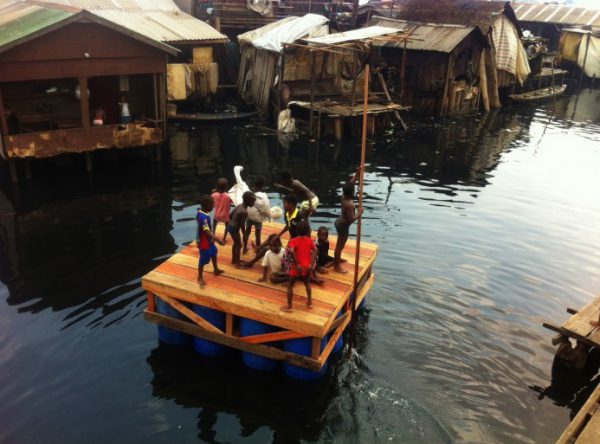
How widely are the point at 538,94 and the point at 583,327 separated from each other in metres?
33.8

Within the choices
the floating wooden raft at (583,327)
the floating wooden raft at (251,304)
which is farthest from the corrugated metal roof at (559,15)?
the floating wooden raft at (251,304)

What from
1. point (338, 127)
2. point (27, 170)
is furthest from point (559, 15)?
point (27, 170)

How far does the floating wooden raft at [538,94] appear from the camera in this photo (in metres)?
36.2

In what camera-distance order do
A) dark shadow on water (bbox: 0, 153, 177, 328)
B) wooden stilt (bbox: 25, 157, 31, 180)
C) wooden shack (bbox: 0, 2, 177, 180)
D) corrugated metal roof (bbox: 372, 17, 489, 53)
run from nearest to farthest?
dark shadow on water (bbox: 0, 153, 177, 328), wooden shack (bbox: 0, 2, 177, 180), wooden stilt (bbox: 25, 157, 31, 180), corrugated metal roof (bbox: 372, 17, 489, 53)

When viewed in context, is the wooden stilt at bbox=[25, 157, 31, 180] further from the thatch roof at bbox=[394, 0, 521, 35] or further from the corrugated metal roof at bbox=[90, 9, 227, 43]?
the thatch roof at bbox=[394, 0, 521, 35]

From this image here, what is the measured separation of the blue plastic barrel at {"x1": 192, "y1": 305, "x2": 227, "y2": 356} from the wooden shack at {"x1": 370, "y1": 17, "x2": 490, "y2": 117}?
23.5m

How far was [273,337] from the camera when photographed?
802cm

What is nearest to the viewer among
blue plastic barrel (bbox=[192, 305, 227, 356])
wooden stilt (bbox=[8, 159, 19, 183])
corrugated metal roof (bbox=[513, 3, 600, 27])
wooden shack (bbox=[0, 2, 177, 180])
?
blue plastic barrel (bbox=[192, 305, 227, 356])

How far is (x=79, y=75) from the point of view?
16859mm

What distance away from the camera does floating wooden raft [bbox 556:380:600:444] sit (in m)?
6.70

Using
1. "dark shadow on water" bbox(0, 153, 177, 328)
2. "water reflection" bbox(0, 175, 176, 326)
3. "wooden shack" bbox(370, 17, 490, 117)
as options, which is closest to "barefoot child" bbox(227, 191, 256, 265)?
"water reflection" bbox(0, 175, 176, 326)

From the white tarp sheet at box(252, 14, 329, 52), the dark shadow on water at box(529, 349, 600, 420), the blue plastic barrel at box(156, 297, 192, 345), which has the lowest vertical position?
the dark shadow on water at box(529, 349, 600, 420)

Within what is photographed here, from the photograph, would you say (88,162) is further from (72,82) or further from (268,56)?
(268,56)

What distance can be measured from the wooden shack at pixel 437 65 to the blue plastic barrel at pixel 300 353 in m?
23.6
